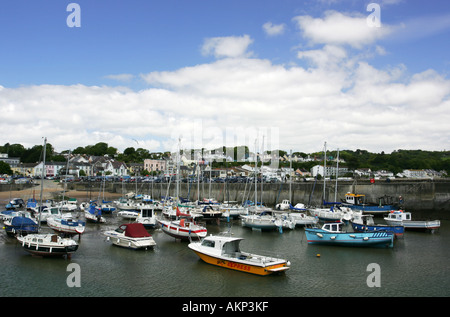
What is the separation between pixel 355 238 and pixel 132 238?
1793 centimetres

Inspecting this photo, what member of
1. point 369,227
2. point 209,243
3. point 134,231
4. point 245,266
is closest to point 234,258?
point 245,266

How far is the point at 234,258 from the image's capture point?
2111 cm

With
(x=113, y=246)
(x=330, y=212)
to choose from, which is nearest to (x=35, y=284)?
(x=113, y=246)

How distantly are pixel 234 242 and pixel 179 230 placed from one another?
A: 8750 millimetres

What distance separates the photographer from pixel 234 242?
22.4 meters

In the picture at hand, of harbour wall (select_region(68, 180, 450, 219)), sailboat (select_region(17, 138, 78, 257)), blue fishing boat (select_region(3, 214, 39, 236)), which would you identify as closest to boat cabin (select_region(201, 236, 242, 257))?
sailboat (select_region(17, 138, 78, 257))

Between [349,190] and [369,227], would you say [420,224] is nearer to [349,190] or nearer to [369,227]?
[369,227]

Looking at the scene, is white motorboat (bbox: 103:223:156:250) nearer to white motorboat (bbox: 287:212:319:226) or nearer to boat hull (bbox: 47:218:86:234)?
boat hull (bbox: 47:218:86:234)

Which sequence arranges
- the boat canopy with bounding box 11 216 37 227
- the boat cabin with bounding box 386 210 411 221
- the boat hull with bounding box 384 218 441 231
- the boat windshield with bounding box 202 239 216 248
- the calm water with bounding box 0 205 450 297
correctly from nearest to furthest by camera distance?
the calm water with bounding box 0 205 450 297 < the boat windshield with bounding box 202 239 216 248 < the boat canopy with bounding box 11 216 37 227 < the boat hull with bounding box 384 218 441 231 < the boat cabin with bounding box 386 210 411 221

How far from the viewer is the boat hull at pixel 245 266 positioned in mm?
19812

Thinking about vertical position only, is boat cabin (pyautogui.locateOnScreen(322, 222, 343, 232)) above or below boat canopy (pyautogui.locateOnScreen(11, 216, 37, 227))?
above

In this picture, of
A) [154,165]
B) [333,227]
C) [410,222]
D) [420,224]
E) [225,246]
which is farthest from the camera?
[154,165]

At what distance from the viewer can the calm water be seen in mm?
17984

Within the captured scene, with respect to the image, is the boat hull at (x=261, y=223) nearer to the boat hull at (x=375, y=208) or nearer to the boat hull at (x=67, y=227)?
the boat hull at (x=67, y=227)
